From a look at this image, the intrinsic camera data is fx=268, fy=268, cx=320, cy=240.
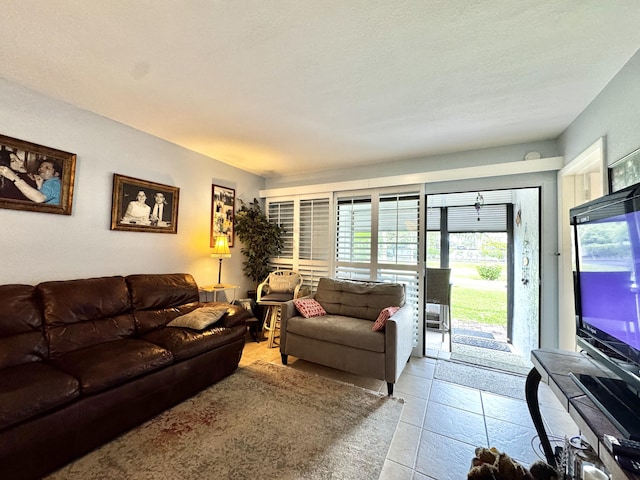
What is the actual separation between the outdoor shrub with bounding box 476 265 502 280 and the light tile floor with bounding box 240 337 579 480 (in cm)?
278

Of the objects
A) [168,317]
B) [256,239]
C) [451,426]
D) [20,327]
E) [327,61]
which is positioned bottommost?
[451,426]

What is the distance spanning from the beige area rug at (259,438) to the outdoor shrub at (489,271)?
3844 mm

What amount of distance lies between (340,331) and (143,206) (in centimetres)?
249

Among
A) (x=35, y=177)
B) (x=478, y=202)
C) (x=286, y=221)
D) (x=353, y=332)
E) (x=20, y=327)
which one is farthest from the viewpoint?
(x=478, y=202)

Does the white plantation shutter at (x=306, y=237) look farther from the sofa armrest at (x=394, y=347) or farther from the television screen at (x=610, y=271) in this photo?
the television screen at (x=610, y=271)

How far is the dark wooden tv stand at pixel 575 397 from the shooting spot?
918 mm

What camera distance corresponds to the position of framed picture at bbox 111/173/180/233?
2.72 m

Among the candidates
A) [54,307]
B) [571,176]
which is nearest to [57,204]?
[54,307]

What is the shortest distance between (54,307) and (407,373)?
3.20 meters

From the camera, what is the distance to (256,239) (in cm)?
402

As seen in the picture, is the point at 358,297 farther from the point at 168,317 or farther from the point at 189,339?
the point at 168,317

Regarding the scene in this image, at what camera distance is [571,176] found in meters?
2.60

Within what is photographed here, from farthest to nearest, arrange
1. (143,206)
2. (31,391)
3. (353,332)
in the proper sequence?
(143,206)
(353,332)
(31,391)

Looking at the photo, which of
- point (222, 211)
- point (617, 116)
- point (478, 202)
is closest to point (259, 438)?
point (222, 211)
